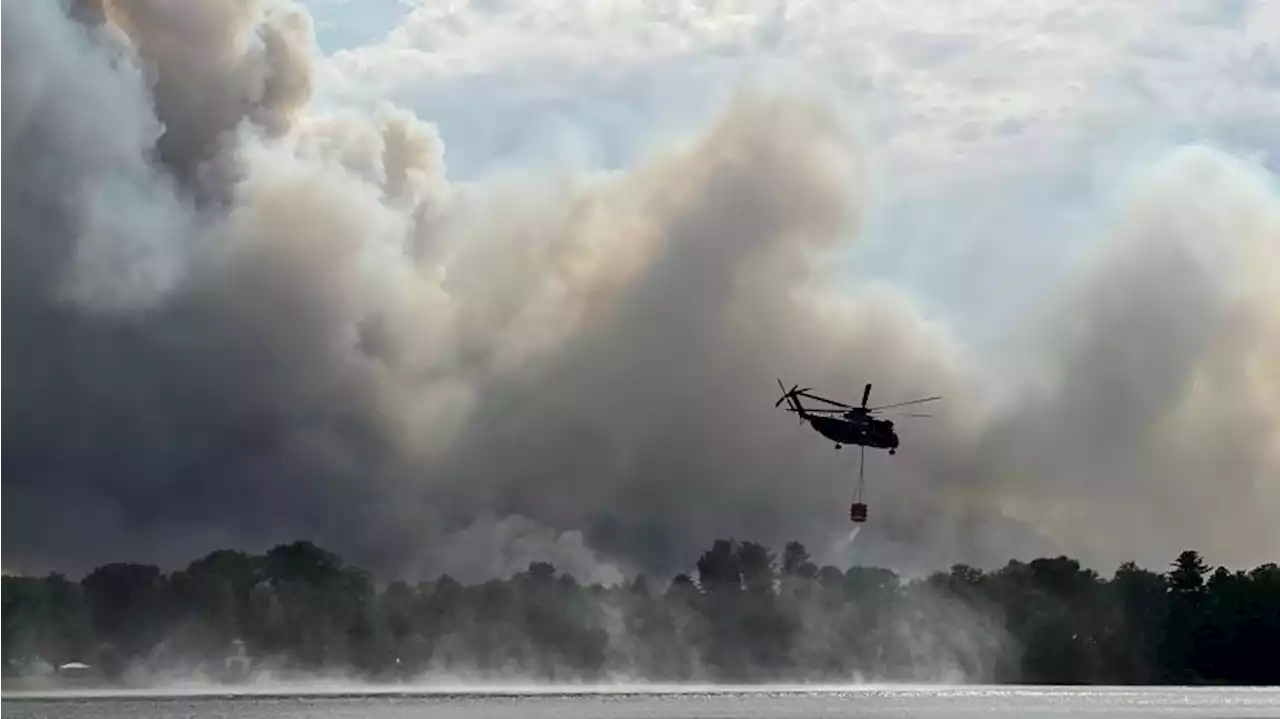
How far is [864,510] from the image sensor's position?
172 metres

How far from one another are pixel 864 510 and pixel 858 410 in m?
11.0

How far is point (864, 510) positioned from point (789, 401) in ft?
53.1

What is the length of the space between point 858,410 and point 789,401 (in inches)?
300

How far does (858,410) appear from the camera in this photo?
587 ft

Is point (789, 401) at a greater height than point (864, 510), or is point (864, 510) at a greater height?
point (789, 401)

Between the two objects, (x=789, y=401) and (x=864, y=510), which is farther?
(x=789, y=401)

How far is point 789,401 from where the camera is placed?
18412 cm
